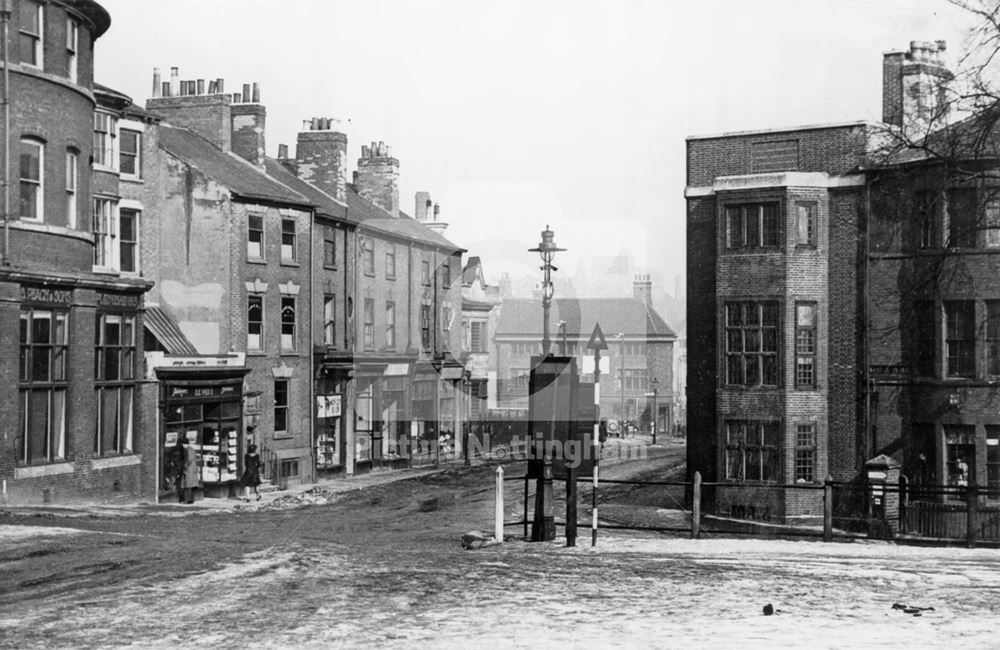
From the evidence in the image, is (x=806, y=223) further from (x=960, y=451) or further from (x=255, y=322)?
(x=255, y=322)

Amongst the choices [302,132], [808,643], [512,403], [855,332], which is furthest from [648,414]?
[808,643]

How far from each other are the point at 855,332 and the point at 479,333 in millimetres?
34783

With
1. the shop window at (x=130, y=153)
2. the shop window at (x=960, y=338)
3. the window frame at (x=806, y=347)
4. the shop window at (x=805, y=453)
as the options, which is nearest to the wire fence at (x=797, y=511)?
the shop window at (x=805, y=453)

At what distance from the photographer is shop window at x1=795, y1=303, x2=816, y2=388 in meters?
32.8

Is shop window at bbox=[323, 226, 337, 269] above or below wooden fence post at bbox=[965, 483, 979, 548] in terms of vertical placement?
above

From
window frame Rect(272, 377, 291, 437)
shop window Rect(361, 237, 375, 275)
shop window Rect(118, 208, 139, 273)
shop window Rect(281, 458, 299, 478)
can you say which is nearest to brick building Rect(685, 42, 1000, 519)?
shop window Rect(281, 458, 299, 478)

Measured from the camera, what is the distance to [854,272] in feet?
107

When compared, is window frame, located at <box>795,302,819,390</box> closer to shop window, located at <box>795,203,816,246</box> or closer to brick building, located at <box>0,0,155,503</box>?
shop window, located at <box>795,203,816,246</box>

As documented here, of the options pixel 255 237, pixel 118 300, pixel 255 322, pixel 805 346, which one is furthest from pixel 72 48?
pixel 805 346

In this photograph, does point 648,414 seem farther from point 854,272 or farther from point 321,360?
point 854,272

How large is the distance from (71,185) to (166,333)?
8387mm

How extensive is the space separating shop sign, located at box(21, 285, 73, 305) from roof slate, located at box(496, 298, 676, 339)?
66.0m

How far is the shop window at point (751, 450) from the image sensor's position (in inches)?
1287

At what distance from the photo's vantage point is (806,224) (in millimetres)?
32719
